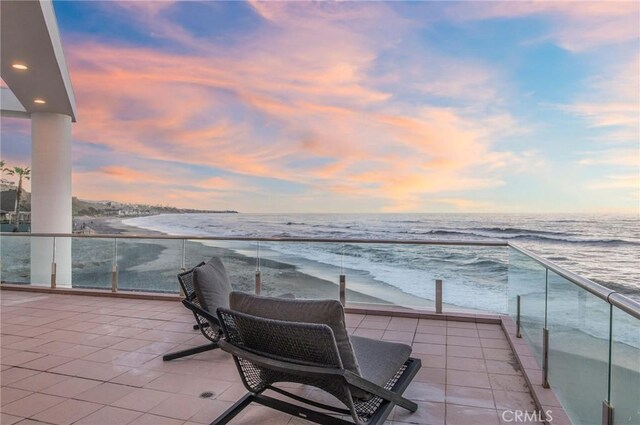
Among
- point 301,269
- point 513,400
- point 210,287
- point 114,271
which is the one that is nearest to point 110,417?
point 210,287

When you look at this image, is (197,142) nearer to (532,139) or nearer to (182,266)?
(182,266)

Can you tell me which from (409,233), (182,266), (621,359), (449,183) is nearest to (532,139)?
(449,183)

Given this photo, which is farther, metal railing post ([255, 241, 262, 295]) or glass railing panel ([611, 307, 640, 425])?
metal railing post ([255, 241, 262, 295])

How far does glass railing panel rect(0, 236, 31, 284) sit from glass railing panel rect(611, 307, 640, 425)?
7.74m

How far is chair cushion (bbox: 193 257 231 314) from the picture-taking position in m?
2.86

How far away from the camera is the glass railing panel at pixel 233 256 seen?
533 centimetres

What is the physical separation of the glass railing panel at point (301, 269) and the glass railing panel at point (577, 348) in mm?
2822

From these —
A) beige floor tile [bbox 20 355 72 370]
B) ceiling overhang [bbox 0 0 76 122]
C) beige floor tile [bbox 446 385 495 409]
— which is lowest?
beige floor tile [bbox 20 355 72 370]

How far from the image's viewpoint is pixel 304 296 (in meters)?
5.12

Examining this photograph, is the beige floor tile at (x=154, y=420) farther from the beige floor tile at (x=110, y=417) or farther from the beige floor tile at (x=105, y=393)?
the beige floor tile at (x=105, y=393)

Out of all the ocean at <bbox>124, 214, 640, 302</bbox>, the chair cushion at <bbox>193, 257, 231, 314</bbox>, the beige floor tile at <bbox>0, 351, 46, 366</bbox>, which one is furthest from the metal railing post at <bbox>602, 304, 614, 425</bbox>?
the beige floor tile at <bbox>0, 351, 46, 366</bbox>

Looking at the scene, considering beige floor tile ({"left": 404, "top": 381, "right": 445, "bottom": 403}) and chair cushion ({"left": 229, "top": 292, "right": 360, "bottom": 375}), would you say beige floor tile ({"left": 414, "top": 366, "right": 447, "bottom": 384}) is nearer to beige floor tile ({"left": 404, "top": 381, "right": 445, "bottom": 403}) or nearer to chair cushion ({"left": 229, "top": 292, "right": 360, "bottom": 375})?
beige floor tile ({"left": 404, "top": 381, "right": 445, "bottom": 403})

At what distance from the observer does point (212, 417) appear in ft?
7.47

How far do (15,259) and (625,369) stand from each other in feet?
26.2
